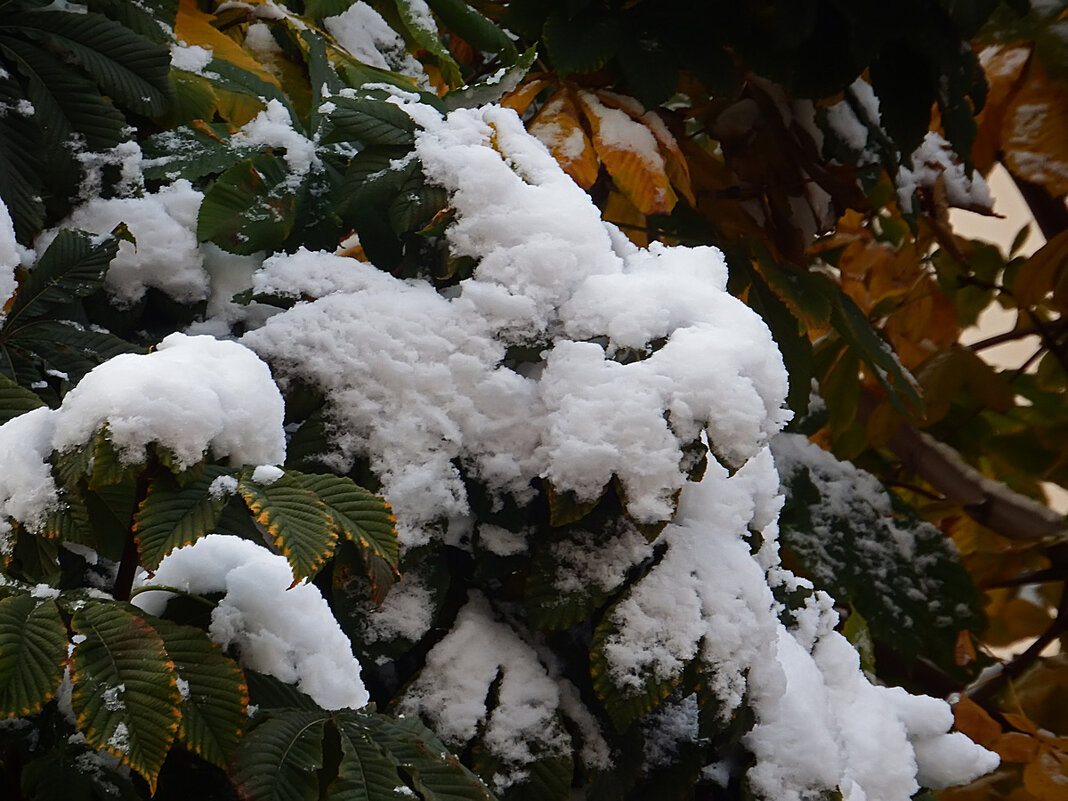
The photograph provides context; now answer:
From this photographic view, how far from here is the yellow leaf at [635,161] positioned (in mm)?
800

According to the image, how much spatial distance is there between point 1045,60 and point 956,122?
22cm

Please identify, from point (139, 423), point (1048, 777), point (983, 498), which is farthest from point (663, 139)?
point (983, 498)

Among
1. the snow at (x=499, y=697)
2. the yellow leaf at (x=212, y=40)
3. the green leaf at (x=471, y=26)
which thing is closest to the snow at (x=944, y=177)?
the green leaf at (x=471, y=26)

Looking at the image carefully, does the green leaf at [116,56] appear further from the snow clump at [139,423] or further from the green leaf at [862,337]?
the green leaf at [862,337]

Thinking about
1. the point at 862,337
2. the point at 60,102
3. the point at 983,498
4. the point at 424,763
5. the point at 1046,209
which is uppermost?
the point at 60,102

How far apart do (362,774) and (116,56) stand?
498mm

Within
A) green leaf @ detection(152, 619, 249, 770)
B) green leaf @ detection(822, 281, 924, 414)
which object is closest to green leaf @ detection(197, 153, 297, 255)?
green leaf @ detection(152, 619, 249, 770)

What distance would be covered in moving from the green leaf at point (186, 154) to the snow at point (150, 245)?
0.07ft

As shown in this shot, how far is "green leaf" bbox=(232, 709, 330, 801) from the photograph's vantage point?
0.37 m

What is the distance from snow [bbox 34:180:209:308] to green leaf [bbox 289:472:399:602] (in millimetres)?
250

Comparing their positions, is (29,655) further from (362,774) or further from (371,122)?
(371,122)

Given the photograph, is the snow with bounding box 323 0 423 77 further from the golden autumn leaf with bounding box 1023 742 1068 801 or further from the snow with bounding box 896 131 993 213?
the golden autumn leaf with bounding box 1023 742 1068 801

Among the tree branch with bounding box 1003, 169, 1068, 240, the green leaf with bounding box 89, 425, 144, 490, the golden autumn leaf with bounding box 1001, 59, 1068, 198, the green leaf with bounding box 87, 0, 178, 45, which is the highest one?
the green leaf with bounding box 87, 0, 178, 45

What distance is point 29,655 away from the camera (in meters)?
0.34
